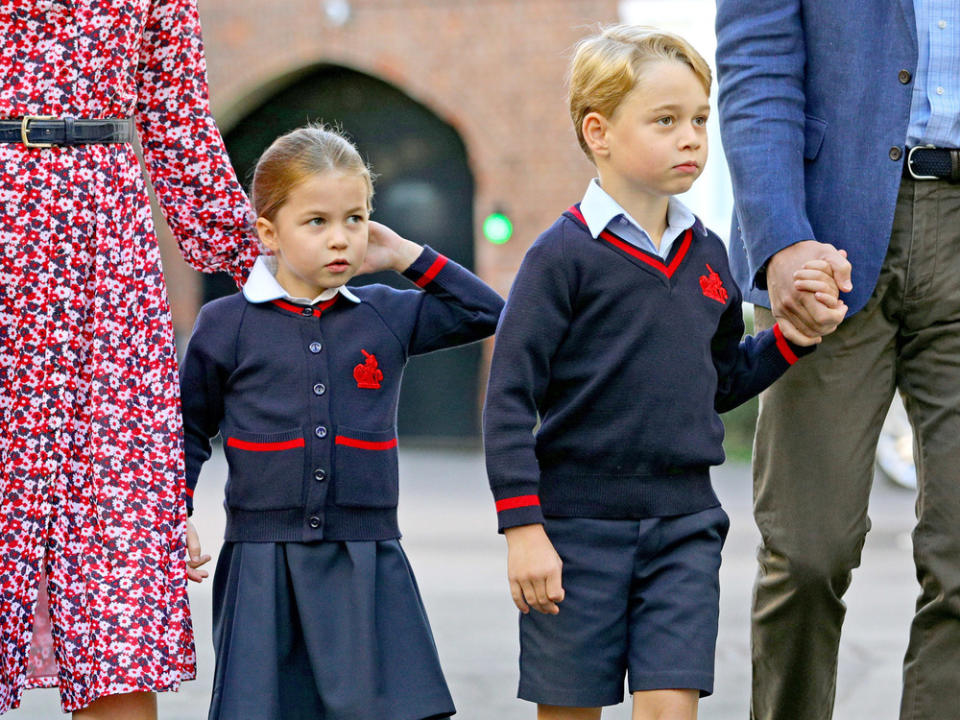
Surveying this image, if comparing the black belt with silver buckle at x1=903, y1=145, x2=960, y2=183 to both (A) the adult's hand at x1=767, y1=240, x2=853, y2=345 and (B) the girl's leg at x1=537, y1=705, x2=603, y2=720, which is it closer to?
(A) the adult's hand at x1=767, y1=240, x2=853, y2=345

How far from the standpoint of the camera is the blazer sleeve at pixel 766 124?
3041 millimetres

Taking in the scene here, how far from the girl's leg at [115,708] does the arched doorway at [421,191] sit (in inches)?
412

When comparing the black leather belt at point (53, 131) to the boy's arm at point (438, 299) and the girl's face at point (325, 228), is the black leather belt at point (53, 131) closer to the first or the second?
the girl's face at point (325, 228)

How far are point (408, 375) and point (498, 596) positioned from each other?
23.1ft

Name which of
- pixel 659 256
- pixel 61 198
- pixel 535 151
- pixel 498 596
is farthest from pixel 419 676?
pixel 535 151

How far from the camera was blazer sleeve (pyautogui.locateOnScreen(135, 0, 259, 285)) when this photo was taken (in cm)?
315

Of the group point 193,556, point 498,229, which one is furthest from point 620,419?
point 498,229

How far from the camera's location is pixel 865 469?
313cm

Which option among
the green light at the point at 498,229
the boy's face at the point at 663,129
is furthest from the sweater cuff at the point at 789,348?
the green light at the point at 498,229

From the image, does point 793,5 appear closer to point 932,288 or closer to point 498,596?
point 932,288

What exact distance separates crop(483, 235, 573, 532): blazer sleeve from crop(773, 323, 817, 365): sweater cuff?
457 mm

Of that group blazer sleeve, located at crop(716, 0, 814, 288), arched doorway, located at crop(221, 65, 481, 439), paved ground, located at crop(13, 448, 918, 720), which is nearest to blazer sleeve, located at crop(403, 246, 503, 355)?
blazer sleeve, located at crop(716, 0, 814, 288)

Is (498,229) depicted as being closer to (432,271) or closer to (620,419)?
(432,271)

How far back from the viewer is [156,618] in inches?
117
